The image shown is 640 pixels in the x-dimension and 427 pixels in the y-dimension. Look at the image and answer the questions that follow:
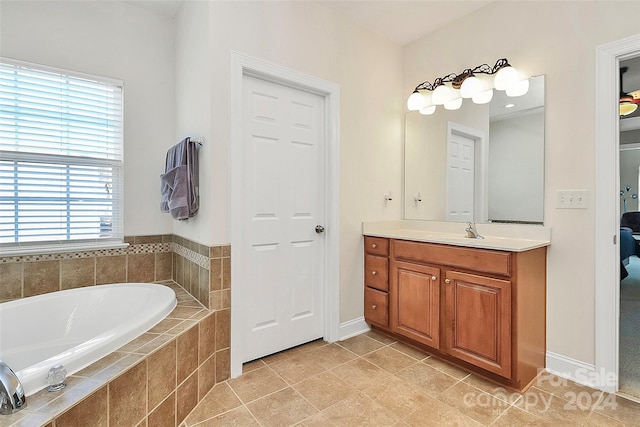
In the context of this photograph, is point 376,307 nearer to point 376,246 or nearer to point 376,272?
point 376,272

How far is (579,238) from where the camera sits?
1976mm

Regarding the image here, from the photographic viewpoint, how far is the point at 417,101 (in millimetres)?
2834

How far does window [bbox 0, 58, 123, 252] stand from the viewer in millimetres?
2035

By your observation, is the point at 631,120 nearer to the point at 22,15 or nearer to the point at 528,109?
the point at 528,109

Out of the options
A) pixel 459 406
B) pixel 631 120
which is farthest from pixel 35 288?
pixel 631 120

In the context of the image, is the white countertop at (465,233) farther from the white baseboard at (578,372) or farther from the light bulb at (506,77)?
the light bulb at (506,77)

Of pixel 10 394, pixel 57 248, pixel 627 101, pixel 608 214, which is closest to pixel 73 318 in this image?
pixel 57 248

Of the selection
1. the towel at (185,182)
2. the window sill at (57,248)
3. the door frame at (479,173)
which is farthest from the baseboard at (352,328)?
the window sill at (57,248)

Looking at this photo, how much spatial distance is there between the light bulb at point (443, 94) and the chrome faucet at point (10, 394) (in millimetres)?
3052

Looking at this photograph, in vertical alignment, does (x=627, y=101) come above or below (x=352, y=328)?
above

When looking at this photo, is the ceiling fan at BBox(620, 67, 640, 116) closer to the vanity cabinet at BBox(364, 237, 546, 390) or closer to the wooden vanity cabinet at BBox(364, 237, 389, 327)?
the vanity cabinet at BBox(364, 237, 546, 390)

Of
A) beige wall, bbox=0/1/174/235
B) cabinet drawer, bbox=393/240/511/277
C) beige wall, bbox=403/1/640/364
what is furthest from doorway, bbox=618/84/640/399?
beige wall, bbox=0/1/174/235

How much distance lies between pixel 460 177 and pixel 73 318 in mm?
3026

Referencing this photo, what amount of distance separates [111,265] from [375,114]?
98.3 inches
